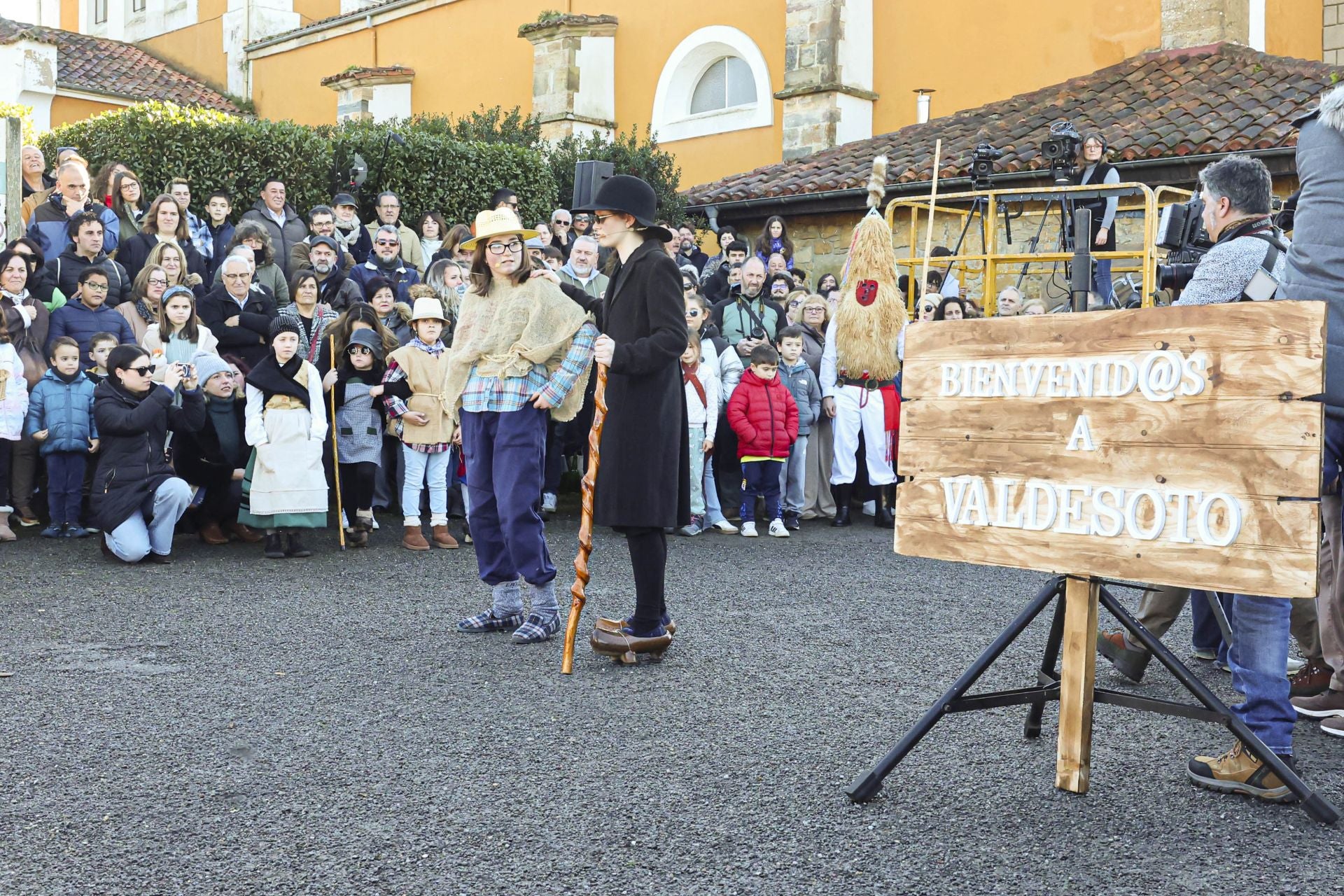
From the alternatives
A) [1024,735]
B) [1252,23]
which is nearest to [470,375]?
[1024,735]

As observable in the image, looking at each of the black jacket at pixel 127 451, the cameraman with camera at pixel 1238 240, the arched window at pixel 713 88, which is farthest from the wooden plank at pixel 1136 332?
the arched window at pixel 713 88

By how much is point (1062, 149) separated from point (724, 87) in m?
11.8

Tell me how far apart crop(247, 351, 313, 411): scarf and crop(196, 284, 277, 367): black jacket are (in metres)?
0.75

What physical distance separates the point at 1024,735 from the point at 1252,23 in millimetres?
17564

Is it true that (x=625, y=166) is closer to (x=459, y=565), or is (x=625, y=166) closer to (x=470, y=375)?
(x=459, y=565)

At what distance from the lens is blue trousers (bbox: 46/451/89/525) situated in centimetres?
884

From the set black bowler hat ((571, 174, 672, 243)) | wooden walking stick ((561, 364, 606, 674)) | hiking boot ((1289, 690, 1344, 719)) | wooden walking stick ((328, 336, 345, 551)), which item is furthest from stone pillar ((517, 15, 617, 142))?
hiking boot ((1289, 690, 1344, 719))

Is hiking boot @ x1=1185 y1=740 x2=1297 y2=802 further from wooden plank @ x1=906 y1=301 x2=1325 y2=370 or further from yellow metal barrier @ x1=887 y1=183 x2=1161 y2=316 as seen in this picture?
yellow metal barrier @ x1=887 y1=183 x2=1161 y2=316

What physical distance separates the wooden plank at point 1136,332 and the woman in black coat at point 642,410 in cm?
165

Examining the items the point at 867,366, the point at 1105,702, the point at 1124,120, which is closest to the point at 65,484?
the point at 867,366

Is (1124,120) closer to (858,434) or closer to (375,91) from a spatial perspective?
(858,434)

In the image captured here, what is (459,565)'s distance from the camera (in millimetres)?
8359

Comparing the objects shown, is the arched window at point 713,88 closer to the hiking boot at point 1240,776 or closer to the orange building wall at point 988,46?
the orange building wall at point 988,46

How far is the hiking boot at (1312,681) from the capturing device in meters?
5.14
